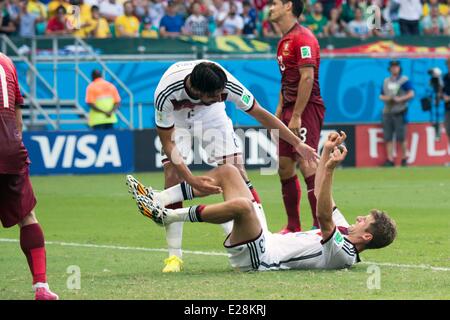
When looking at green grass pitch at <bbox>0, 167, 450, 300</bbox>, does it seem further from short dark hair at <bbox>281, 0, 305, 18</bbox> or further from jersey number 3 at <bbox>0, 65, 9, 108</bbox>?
short dark hair at <bbox>281, 0, 305, 18</bbox>

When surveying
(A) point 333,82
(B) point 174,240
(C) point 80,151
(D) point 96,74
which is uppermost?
(B) point 174,240

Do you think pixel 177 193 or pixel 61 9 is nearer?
pixel 177 193

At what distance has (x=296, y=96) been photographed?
13.1 meters

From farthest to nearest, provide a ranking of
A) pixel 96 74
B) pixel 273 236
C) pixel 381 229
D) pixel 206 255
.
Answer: pixel 96 74 → pixel 206 255 → pixel 273 236 → pixel 381 229

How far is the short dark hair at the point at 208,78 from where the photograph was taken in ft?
31.7

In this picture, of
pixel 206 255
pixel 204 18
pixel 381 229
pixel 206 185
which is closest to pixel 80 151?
pixel 204 18

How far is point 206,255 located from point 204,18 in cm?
1848

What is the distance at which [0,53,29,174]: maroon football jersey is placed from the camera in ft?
28.2

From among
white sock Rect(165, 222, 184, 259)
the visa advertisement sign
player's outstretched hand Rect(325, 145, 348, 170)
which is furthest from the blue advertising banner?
player's outstretched hand Rect(325, 145, 348, 170)

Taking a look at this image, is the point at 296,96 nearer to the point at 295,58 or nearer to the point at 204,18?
the point at 295,58

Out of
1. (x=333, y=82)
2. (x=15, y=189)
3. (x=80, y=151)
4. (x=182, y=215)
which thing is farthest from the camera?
(x=333, y=82)

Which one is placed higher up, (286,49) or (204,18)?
(286,49)

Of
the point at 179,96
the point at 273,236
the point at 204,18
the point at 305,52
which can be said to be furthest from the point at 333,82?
the point at 273,236

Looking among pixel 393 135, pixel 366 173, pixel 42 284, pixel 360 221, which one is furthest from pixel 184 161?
pixel 393 135
